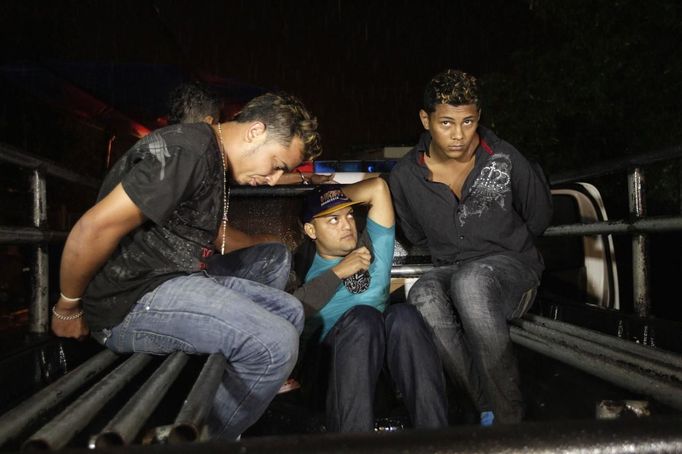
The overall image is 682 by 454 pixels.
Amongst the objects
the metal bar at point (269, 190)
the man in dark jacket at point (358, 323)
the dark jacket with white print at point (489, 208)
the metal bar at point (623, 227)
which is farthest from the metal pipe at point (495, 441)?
the metal bar at point (269, 190)

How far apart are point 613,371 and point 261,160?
58.7 inches

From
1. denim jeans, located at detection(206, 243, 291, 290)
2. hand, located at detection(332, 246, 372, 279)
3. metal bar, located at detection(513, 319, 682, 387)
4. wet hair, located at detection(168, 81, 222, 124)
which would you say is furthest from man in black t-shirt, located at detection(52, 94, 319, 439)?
wet hair, located at detection(168, 81, 222, 124)

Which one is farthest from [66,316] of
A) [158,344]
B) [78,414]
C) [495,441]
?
[495,441]

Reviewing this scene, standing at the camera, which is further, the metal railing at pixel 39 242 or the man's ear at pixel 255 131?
the metal railing at pixel 39 242

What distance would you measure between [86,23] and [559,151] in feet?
28.4

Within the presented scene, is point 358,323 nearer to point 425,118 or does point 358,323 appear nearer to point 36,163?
point 425,118

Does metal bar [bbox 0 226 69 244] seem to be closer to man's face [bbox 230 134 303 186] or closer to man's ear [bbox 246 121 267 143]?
man's face [bbox 230 134 303 186]

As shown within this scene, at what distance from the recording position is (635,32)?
6.78m

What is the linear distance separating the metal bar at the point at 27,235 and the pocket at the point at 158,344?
0.71 metres

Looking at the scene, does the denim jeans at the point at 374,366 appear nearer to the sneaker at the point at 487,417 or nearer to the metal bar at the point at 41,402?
the sneaker at the point at 487,417

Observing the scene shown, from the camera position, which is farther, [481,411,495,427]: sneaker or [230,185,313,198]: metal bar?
[230,185,313,198]: metal bar

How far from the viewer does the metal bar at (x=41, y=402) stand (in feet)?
3.93

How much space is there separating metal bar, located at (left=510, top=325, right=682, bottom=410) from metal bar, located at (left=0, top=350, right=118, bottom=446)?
1694 mm

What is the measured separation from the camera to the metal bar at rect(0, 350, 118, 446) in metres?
1.20
